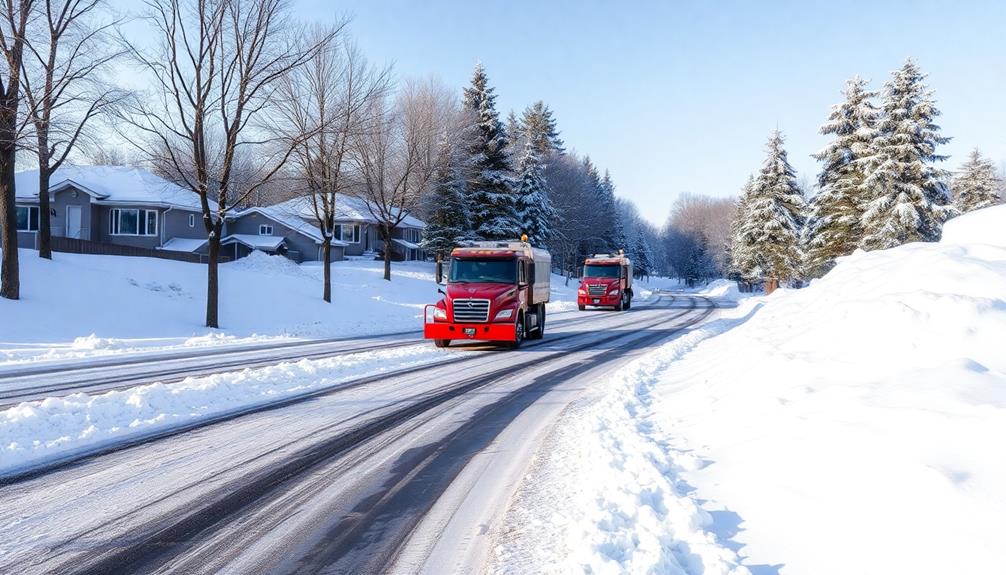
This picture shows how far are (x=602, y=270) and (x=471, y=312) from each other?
20.8 metres

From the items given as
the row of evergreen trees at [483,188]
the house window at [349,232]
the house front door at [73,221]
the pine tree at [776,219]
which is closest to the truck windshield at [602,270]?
the row of evergreen trees at [483,188]

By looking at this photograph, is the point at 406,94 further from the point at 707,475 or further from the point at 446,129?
the point at 707,475

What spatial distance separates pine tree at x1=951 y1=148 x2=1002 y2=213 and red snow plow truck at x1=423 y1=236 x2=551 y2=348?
4366cm

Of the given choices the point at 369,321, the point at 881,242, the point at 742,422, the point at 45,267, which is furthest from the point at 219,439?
the point at 881,242

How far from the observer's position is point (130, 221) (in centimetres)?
4409

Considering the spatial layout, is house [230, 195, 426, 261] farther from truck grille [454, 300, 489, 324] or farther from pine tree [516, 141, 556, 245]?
truck grille [454, 300, 489, 324]

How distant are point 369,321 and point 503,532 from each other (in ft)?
74.8

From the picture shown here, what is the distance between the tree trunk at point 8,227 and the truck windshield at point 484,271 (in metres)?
15.2

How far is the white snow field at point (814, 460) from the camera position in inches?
142

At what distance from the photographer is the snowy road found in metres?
4.05

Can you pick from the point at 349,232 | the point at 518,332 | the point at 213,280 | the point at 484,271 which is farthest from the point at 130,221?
the point at 518,332

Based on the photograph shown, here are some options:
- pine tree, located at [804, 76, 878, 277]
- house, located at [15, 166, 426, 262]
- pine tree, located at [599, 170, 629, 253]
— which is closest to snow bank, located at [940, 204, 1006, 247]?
pine tree, located at [804, 76, 878, 277]

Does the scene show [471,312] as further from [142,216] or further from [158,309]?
[142,216]

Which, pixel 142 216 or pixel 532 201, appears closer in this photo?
pixel 142 216
